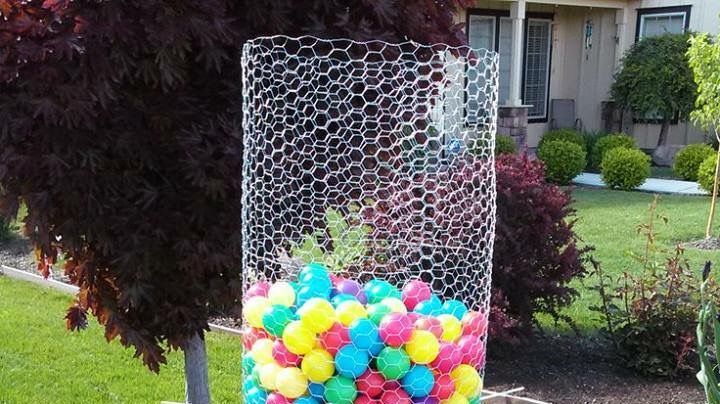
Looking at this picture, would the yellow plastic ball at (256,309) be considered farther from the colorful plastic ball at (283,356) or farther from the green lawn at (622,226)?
the green lawn at (622,226)

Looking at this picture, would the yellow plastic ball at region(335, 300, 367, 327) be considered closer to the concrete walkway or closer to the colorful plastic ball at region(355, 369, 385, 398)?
the colorful plastic ball at region(355, 369, 385, 398)

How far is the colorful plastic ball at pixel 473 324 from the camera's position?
77.1 inches

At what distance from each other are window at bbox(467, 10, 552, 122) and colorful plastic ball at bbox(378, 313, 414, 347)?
13.0 meters

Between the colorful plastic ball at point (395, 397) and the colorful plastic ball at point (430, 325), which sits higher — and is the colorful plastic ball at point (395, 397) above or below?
below

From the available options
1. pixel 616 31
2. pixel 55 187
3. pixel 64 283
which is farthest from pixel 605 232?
pixel 616 31

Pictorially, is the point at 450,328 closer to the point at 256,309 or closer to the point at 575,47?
the point at 256,309

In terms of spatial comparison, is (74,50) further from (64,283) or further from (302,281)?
(64,283)

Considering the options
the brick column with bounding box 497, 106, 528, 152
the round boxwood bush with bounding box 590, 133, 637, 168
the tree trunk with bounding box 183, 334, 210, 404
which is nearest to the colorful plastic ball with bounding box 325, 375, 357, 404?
the tree trunk with bounding box 183, 334, 210, 404

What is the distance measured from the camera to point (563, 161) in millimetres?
12242

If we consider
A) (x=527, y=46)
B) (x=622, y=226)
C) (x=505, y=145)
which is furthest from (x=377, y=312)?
(x=527, y=46)

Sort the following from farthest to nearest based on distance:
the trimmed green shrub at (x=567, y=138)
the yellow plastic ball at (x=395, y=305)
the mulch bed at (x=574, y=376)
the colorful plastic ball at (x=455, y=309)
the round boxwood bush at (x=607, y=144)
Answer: the trimmed green shrub at (x=567, y=138) < the round boxwood bush at (x=607, y=144) < the mulch bed at (x=574, y=376) < the colorful plastic ball at (x=455, y=309) < the yellow plastic ball at (x=395, y=305)

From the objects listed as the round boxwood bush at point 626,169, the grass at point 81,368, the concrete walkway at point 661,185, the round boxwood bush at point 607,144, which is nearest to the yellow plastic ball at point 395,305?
the grass at point 81,368

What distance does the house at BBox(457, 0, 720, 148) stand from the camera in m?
14.6

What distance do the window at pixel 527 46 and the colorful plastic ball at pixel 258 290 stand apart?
12.8 m
